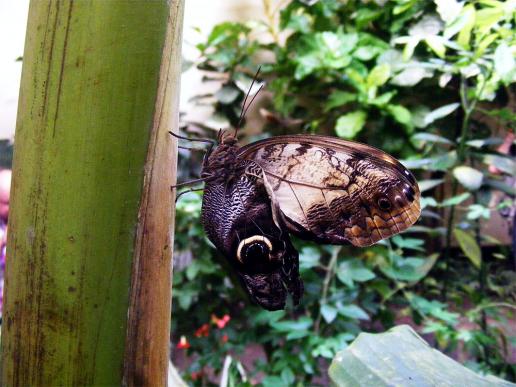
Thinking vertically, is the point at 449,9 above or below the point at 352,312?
above

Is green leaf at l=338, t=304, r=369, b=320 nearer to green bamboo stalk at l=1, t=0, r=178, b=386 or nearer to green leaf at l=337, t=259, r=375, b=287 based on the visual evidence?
green leaf at l=337, t=259, r=375, b=287

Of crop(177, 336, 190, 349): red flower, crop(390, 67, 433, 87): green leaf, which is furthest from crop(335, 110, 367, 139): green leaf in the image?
crop(177, 336, 190, 349): red flower

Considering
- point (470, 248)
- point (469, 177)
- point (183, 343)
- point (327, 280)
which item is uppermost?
point (469, 177)

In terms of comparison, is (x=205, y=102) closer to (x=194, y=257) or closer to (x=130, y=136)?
(x=194, y=257)

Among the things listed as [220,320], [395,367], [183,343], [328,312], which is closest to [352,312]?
[328,312]

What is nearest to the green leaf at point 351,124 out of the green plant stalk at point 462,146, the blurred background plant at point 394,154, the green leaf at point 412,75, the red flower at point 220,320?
the blurred background plant at point 394,154

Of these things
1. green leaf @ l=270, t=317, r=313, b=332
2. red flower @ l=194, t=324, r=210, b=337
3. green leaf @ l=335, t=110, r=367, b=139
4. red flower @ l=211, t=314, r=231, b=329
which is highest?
green leaf @ l=335, t=110, r=367, b=139

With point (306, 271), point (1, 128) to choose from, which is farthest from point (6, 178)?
point (306, 271)

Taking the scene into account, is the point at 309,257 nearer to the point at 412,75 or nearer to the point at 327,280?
the point at 327,280

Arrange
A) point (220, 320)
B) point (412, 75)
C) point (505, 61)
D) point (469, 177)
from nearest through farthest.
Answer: point (505, 61) < point (469, 177) < point (412, 75) < point (220, 320)
